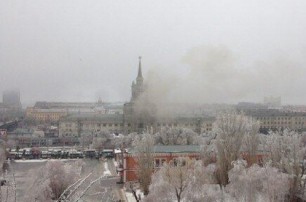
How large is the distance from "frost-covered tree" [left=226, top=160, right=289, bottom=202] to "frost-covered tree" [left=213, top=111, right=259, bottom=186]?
11.5ft

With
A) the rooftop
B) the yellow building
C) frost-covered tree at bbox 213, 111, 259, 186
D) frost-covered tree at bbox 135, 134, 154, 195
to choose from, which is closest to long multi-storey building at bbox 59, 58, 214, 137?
the yellow building

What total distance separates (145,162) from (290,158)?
701 centimetres

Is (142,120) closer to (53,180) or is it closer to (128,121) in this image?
(128,121)

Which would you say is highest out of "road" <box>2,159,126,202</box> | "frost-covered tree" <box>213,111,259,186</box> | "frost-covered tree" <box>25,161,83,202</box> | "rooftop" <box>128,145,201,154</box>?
"frost-covered tree" <box>213,111,259,186</box>

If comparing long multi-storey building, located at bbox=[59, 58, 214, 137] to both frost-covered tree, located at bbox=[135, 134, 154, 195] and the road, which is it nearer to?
the road

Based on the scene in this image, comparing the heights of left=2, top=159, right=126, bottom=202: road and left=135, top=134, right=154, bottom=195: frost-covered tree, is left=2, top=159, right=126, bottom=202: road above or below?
below

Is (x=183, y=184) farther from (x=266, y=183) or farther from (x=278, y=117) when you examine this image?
(x=278, y=117)

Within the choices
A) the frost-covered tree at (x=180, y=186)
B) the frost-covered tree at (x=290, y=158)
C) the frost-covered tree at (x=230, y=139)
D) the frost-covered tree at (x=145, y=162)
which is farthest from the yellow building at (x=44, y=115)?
the frost-covered tree at (x=180, y=186)

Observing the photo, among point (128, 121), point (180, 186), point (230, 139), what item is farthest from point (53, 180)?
point (128, 121)

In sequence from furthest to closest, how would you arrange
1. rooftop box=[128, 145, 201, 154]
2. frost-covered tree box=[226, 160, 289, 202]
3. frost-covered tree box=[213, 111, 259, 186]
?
rooftop box=[128, 145, 201, 154], frost-covered tree box=[213, 111, 259, 186], frost-covered tree box=[226, 160, 289, 202]

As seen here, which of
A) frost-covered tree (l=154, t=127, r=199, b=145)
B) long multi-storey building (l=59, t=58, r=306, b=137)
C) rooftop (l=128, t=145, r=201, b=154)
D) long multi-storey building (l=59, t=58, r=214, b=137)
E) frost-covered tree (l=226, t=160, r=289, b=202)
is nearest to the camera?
frost-covered tree (l=226, t=160, r=289, b=202)

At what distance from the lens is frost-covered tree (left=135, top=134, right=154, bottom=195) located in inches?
858

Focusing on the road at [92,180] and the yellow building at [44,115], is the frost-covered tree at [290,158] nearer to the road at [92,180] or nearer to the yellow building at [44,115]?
the road at [92,180]

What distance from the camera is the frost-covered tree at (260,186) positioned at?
54.7ft
